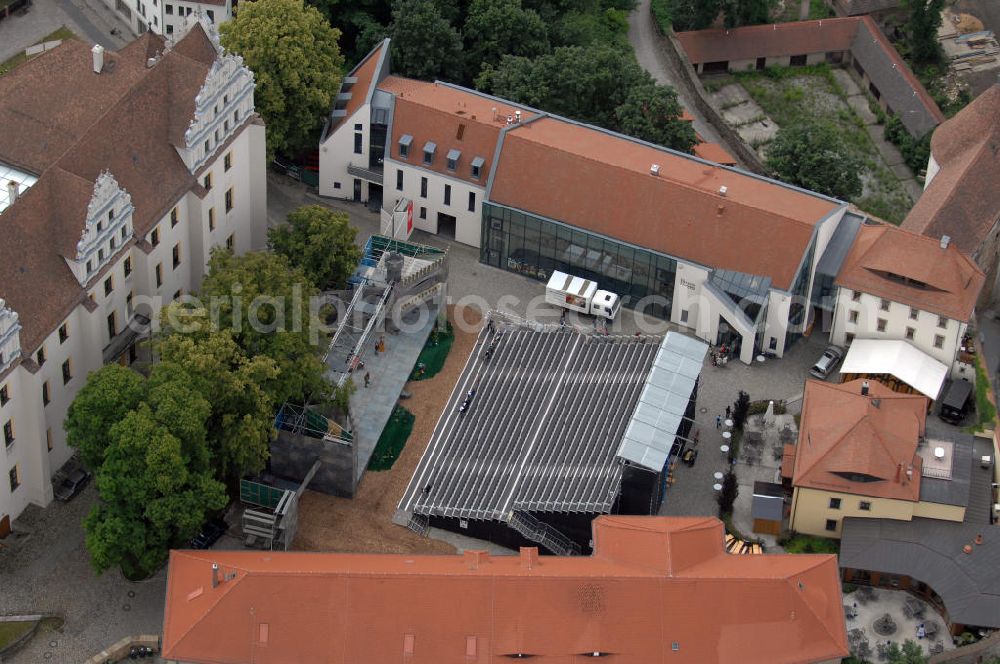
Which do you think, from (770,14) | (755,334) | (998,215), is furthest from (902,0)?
(755,334)

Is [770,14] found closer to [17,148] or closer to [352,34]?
[352,34]

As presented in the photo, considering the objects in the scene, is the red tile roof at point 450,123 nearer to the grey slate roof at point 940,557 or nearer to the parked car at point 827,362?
the parked car at point 827,362

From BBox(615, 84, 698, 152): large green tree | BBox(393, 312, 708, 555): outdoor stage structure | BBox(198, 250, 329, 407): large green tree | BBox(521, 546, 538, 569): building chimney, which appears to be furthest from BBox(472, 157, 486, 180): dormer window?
BBox(521, 546, 538, 569): building chimney

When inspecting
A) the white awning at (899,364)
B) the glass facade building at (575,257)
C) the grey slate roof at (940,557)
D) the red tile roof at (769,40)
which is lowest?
the grey slate roof at (940,557)

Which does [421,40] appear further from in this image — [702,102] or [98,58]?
[98,58]

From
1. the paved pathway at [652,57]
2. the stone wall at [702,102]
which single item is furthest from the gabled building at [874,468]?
the paved pathway at [652,57]

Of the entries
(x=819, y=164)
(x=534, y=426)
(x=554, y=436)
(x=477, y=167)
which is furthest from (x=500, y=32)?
(x=554, y=436)
